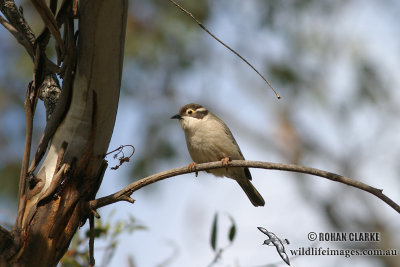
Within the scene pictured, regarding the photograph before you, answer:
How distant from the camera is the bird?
5684mm

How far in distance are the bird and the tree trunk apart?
2.99 m

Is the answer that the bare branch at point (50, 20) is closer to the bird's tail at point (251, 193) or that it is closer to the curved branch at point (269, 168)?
the curved branch at point (269, 168)

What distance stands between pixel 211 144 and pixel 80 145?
324 centimetres

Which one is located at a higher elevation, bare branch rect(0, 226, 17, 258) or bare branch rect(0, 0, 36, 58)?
bare branch rect(0, 0, 36, 58)

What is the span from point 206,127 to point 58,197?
140 inches

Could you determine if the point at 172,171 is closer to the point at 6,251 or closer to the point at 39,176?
the point at 39,176

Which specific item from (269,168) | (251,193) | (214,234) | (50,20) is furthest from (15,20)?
(251,193)

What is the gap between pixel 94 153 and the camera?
2543 mm

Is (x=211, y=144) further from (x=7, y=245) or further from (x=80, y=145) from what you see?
(x=7, y=245)

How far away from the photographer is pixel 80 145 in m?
2.52

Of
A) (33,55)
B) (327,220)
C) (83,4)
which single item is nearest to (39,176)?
(33,55)

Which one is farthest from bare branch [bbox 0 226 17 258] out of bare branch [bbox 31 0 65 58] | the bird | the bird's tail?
the bird's tail

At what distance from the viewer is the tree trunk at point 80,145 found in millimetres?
2352

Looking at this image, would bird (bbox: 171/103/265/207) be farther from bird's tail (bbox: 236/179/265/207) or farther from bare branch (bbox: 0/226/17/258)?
bare branch (bbox: 0/226/17/258)
